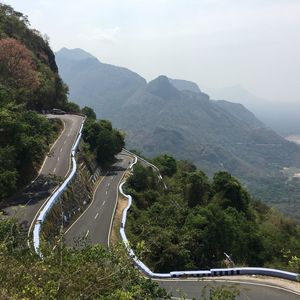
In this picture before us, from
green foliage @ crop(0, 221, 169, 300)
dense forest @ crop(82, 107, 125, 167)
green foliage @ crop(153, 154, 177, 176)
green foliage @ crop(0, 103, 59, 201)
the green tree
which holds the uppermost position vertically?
green foliage @ crop(0, 221, 169, 300)

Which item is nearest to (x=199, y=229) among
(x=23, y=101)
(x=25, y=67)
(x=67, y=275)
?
(x=67, y=275)

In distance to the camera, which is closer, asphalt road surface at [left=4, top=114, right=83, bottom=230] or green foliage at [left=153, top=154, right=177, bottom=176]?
asphalt road surface at [left=4, top=114, right=83, bottom=230]

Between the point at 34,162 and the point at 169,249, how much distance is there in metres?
16.1

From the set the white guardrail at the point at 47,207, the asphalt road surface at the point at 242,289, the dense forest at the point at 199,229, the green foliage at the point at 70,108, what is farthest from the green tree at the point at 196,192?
the green foliage at the point at 70,108

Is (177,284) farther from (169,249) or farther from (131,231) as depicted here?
(131,231)

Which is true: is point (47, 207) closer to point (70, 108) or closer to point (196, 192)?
point (196, 192)

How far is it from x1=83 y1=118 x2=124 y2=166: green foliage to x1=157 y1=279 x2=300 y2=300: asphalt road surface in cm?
2994

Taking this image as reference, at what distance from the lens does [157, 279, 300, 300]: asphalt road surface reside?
21641mm

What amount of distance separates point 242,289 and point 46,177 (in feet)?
66.7

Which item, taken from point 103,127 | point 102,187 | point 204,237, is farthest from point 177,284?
point 103,127

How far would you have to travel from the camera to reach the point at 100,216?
35.5m

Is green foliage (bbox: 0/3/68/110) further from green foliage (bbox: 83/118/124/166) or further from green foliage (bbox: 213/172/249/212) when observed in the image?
green foliage (bbox: 213/172/249/212)

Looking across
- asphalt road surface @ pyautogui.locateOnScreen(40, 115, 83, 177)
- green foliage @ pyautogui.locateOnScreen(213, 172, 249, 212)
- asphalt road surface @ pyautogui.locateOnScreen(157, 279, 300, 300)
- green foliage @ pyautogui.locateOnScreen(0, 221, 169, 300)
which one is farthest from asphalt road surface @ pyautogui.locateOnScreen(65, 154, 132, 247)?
green foliage @ pyautogui.locateOnScreen(213, 172, 249, 212)

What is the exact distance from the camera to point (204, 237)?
30.8 meters
